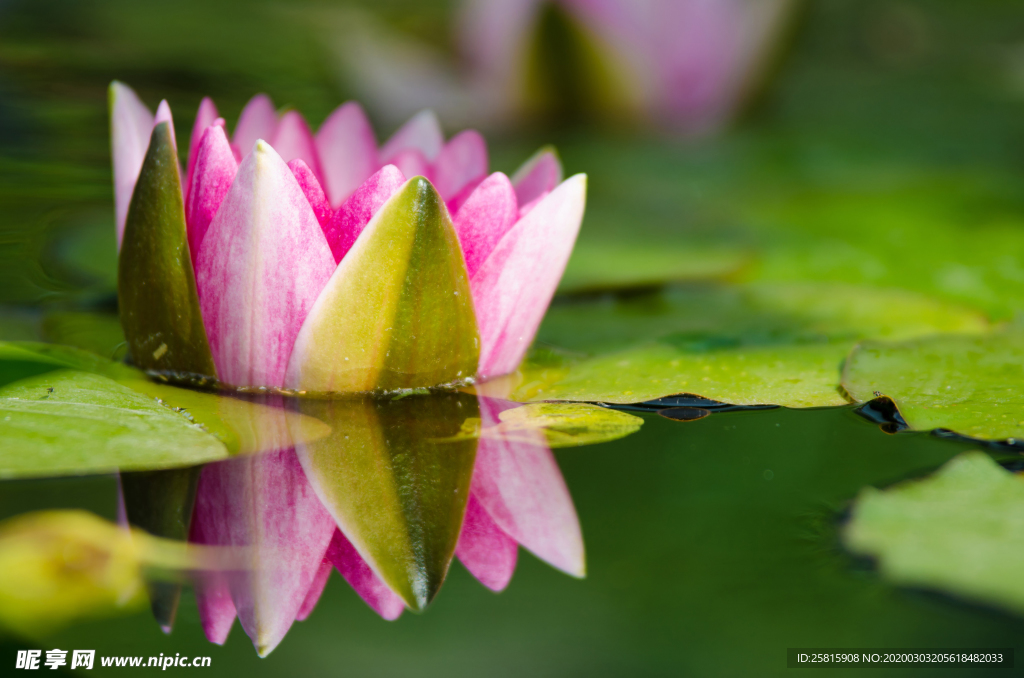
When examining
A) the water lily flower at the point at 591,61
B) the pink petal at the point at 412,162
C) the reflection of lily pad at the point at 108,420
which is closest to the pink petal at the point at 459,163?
the pink petal at the point at 412,162

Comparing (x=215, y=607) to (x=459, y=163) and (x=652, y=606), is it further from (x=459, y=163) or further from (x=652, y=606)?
(x=459, y=163)

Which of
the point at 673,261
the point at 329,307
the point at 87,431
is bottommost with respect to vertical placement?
the point at 87,431

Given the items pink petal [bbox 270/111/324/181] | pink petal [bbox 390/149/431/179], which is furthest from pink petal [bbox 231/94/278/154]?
pink petal [bbox 390/149/431/179]

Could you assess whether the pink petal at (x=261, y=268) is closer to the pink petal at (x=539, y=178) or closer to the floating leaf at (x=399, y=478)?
the floating leaf at (x=399, y=478)

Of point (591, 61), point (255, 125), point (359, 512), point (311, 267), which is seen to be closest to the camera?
point (359, 512)

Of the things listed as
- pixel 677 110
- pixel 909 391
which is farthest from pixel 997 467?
pixel 677 110

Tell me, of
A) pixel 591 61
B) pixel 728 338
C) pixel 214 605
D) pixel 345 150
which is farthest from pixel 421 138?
pixel 591 61

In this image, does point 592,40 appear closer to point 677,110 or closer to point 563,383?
point 677,110

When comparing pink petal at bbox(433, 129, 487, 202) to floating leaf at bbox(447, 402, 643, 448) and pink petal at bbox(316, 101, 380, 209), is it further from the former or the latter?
floating leaf at bbox(447, 402, 643, 448)

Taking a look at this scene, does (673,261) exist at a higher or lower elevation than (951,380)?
higher
